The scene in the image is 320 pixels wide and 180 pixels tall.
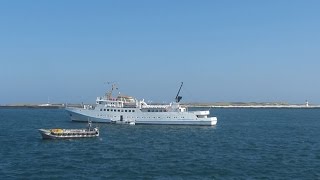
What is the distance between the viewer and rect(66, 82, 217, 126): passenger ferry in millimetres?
94856

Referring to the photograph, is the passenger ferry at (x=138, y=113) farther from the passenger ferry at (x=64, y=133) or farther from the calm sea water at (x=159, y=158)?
the passenger ferry at (x=64, y=133)

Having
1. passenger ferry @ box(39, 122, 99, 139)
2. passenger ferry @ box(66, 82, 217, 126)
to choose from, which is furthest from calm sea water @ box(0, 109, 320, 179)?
passenger ferry @ box(66, 82, 217, 126)

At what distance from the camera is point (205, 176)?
3750cm

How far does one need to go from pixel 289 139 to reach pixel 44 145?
36.7 meters

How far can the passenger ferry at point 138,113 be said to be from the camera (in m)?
94.9

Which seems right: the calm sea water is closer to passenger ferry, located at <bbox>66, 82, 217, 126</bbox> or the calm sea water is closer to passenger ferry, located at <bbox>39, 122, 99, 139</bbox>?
passenger ferry, located at <bbox>39, 122, 99, 139</bbox>

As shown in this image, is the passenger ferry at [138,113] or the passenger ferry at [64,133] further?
the passenger ferry at [138,113]

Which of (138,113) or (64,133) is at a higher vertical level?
(138,113)

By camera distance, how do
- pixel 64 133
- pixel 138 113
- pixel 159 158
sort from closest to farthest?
pixel 159 158
pixel 64 133
pixel 138 113

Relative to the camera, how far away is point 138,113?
96.2m

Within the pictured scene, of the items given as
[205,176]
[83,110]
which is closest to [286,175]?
[205,176]

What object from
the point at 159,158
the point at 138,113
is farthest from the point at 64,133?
the point at 138,113

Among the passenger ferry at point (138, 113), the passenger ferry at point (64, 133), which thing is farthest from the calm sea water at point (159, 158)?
the passenger ferry at point (138, 113)

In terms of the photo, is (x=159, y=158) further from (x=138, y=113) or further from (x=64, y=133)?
(x=138, y=113)
